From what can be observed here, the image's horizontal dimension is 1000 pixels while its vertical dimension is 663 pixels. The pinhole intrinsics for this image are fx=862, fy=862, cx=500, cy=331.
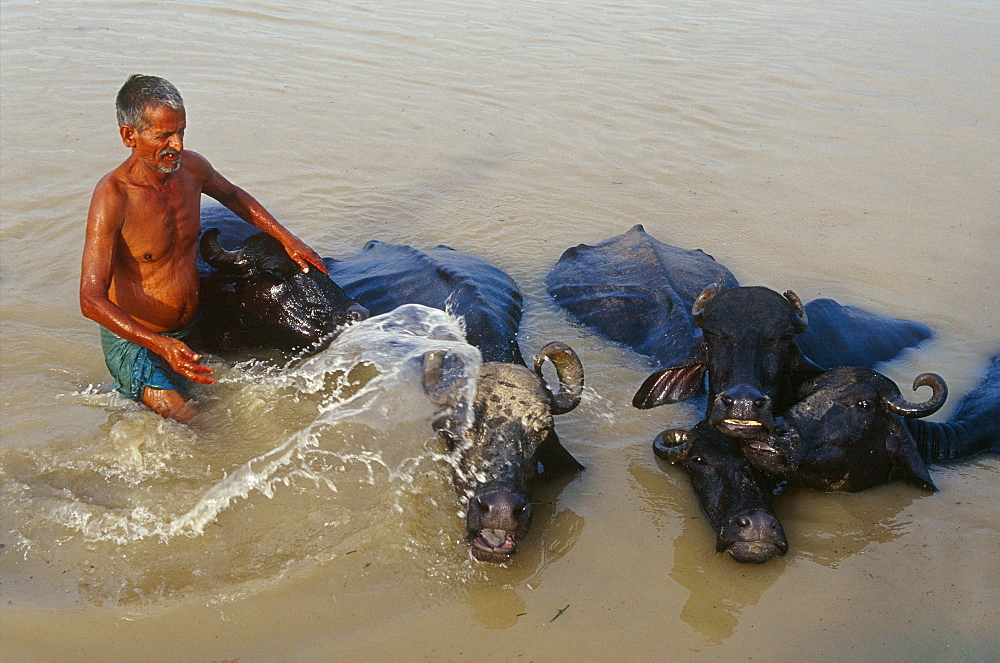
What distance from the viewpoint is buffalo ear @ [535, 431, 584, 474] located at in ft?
12.9

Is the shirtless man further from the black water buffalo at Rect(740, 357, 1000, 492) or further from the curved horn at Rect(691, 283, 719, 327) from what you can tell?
the black water buffalo at Rect(740, 357, 1000, 492)

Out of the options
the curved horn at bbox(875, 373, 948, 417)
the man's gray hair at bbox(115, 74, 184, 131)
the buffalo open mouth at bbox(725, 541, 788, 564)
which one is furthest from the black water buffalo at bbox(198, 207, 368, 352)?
the curved horn at bbox(875, 373, 948, 417)

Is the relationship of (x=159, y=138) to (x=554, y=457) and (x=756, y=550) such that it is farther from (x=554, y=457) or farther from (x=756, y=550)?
(x=756, y=550)

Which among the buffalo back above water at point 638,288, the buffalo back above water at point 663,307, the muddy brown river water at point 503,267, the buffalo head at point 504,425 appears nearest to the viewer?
the muddy brown river water at point 503,267

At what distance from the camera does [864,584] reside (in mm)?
3562

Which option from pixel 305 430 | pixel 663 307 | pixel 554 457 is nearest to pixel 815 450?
pixel 554 457

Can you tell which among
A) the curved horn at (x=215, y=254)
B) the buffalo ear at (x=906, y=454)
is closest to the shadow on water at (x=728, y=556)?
the buffalo ear at (x=906, y=454)

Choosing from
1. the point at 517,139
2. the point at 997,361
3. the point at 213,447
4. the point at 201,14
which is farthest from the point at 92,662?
the point at 201,14

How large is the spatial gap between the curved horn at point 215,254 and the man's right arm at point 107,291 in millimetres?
819

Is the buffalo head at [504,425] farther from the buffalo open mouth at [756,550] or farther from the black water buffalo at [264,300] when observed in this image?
the black water buffalo at [264,300]

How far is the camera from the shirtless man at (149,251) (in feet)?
12.3

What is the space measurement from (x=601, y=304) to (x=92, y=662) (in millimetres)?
3674

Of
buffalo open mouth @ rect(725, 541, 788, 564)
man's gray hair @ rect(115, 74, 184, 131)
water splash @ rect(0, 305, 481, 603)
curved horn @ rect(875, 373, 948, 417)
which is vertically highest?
man's gray hair @ rect(115, 74, 184, 131)

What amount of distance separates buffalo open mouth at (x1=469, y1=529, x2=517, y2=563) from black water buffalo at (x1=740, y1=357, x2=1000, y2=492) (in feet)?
3.92
